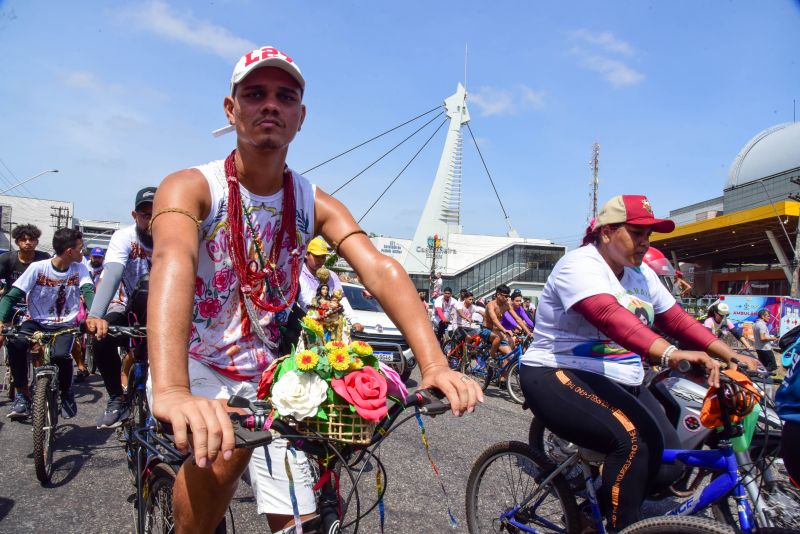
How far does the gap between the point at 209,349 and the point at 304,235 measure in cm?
57

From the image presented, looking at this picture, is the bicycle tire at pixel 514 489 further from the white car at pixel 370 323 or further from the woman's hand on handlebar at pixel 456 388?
the white car at pixel 370 323

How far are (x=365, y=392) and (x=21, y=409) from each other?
575cm

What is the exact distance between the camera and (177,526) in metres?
1.90

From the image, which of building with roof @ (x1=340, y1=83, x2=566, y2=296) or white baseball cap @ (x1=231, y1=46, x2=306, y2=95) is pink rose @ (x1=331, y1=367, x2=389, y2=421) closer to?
white baseball cap @ (x1=231, y1=46, x2=306, y2=95)

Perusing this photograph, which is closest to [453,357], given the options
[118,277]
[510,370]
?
[510,370]

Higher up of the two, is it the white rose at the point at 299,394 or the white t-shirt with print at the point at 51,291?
the white t-shirt with print at the point at 51,291

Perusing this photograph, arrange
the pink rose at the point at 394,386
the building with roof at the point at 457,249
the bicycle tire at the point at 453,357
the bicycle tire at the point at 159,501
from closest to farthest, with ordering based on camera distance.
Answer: the pink rose at the point at 394,386, the bicycle tire at the point at 159,501, the bicycle tire at the point at 453,357, the building with roof at the point at 457,249

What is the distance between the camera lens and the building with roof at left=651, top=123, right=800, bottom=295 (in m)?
30.1

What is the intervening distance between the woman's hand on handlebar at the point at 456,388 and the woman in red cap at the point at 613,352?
137 cm

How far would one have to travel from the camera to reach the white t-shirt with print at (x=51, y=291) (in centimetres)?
576

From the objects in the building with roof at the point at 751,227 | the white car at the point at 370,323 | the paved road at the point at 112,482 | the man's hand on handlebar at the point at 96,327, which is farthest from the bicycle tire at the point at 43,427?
the building with roof at the point at 751,227

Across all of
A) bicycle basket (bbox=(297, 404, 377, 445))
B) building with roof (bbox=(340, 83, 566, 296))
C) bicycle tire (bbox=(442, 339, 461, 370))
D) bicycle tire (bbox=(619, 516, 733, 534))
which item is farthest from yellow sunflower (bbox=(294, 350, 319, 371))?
building with roof (bbox=(340, 83, 566, 296))

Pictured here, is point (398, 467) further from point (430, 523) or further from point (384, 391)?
point (384, 391)

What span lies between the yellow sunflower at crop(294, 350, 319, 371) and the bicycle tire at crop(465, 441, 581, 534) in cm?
221
